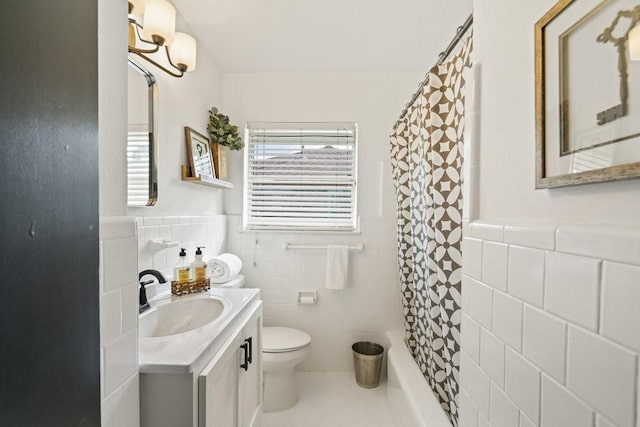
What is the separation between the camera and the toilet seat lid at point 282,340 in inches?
72.9

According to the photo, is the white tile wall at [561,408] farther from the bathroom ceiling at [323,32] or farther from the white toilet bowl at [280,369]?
the bathroom ceiling at [323,32]

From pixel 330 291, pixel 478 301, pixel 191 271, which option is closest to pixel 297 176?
pixel 330 291

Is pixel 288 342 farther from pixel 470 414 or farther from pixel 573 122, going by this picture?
pixel 573 122

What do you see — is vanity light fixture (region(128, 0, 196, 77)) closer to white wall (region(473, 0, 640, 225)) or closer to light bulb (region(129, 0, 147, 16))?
light bulb (region(129, 0, 147, 16))

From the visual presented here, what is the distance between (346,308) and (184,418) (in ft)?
5.32

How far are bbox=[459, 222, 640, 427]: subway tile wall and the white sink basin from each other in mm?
941

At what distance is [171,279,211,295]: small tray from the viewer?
1.42 metres

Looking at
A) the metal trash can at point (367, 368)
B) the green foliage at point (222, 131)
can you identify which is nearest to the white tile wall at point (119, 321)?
the green foliage at point (222, 131)

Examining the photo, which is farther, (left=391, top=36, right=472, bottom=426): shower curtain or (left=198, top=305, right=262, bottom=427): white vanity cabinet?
(left=391, top=36, right=472, bottom=426): shower curtain

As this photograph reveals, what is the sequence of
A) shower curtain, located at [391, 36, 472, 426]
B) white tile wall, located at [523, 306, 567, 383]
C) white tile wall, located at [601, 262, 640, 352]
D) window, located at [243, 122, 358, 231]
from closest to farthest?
white tile wall, located at [601, 262, 640, 352] → white tile wall, located at [523, 306, 567, 383] → shower curtain, located at [391, 36, 472, 426] → window, located at [243, 122, 358, 231]

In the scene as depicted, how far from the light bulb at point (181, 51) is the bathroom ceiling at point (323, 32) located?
0.98ft

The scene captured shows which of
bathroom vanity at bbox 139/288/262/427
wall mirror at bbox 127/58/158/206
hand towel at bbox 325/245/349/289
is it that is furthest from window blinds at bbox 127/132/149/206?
hand towel at bbox 325/245/349/289

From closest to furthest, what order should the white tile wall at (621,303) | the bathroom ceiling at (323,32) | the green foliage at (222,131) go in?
1. the white tile wall at (621,303)
2. the bathroom ceiling at (323,32)
3. the green foliage at (222,131)

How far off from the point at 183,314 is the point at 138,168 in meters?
0.69
